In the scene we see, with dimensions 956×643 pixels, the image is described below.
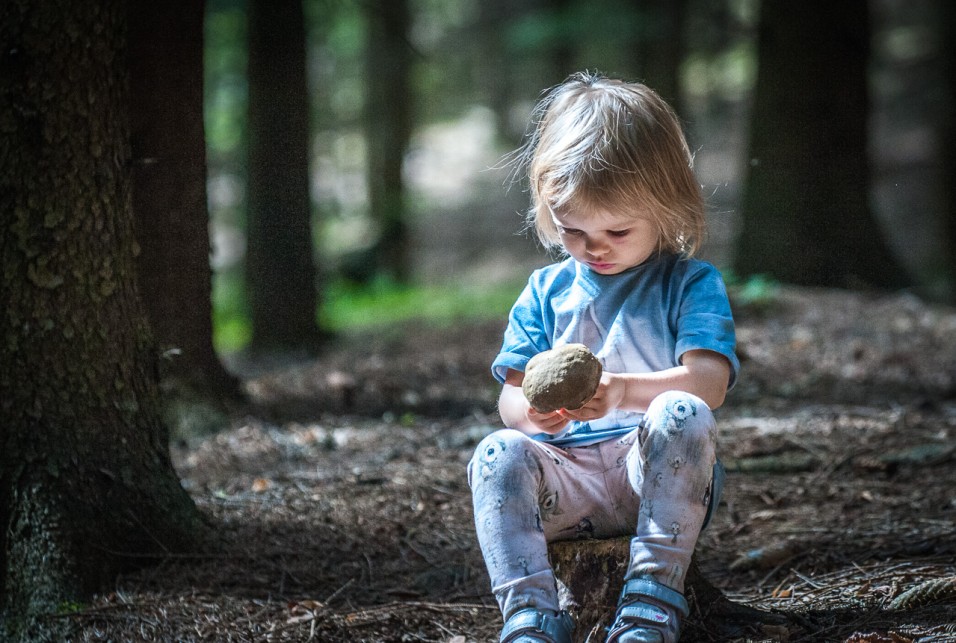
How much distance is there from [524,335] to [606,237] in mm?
391

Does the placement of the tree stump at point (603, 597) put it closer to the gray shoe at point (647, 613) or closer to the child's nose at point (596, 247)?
the gray shoe at point (647, 613)

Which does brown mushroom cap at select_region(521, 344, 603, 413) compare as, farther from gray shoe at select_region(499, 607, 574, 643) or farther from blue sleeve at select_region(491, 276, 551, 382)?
gray shoe at select_region(499, 607, 574, 643)

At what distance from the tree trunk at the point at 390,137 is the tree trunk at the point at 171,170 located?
9.13 meters

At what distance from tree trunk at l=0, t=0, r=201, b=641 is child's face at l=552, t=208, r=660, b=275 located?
1603 millimetres

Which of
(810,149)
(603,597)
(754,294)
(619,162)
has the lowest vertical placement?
(754,294)

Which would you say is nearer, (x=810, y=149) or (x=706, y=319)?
(x=706, y=319)

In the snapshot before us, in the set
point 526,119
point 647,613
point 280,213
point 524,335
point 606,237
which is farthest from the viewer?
point 526,119

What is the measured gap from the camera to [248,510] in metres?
3.74

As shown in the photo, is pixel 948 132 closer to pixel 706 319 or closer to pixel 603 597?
pixel 706 319

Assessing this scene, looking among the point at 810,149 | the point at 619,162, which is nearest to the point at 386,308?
the point at 810,149

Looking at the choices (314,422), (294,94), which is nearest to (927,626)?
(314,422)

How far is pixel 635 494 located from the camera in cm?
254

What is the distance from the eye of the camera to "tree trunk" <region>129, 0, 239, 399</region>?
4281 mm

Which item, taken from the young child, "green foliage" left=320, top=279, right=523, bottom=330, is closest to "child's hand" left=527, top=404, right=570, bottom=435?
the young child
